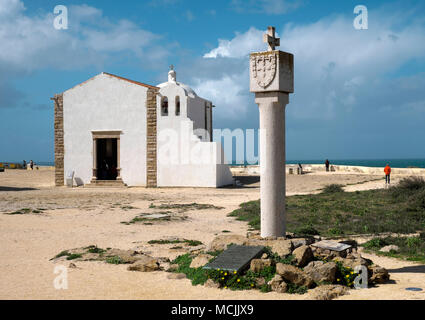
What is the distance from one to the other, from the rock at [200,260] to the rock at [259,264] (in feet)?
3.04

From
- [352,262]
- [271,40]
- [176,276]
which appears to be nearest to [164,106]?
[271,40]

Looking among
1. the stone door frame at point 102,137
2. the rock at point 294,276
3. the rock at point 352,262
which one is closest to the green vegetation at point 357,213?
the rock at point 352,262

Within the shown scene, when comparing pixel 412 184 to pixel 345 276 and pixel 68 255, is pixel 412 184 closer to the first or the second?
pixel 345 276

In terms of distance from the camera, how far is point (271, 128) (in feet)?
27.5

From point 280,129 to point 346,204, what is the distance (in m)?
8.65

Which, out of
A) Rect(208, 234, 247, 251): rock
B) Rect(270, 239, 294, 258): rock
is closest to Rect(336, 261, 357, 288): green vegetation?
Rect(270, 239, 294, 258): rock

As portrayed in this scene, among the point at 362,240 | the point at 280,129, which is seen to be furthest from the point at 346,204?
the point at 280,129

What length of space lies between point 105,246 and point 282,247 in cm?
438

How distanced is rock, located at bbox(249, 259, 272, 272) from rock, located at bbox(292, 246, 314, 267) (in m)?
0.50

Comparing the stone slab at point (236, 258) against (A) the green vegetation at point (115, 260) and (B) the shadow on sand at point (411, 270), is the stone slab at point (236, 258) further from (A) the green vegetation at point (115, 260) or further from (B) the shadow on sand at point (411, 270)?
(B) the shadow on sand at point (411, 270)

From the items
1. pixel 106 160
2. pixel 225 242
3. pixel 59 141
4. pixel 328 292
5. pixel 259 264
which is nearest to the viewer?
pixel 328 292

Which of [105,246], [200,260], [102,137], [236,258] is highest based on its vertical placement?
[102,137]

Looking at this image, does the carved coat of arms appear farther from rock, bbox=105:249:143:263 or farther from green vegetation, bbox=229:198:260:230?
green vegetation, bbox=229:198:260:230
